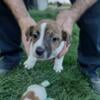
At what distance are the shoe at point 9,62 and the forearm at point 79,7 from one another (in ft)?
2.02

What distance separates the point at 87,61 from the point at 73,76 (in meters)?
0.14

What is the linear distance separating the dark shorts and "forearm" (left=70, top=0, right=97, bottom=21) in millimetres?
150

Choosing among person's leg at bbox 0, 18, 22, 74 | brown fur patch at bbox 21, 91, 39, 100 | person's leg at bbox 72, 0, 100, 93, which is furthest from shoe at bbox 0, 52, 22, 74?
brown fur patch at bbox 21, 91, 39, 100

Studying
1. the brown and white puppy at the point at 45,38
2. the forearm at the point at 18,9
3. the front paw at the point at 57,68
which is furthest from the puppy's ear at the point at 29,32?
the front paw at the point at 57,68

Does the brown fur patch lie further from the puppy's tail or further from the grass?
the puppy's tail

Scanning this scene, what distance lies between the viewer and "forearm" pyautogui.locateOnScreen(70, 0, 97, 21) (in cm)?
225

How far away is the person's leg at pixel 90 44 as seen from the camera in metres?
2.47

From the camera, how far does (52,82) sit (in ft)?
8.34

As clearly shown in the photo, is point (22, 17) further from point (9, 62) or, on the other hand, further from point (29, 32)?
point (9, 62)

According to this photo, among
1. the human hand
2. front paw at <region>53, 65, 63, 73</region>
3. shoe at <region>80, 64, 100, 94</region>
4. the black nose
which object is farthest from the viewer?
front paw at <region>53, 65, 63, 73</region>

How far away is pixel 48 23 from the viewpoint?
211 centimetres

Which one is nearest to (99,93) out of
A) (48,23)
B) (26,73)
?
(26,73)

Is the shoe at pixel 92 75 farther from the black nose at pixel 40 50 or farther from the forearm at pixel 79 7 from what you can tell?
the black nose at pixel 40 50

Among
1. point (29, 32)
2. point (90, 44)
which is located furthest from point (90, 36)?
point (29, 32)
